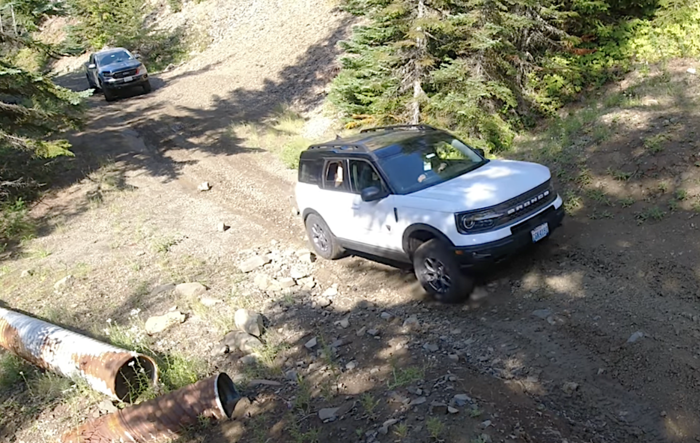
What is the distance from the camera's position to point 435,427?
13.6 feet

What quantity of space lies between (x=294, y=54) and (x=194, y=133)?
684cm

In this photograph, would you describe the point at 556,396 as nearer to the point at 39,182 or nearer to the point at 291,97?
the point at 39,182

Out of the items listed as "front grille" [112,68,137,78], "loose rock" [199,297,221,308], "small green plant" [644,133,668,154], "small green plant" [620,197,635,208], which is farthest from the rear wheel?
"small green plant" [620,197,635,208]

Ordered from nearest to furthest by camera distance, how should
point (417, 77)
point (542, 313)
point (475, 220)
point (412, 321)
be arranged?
point (542, 313) < point (475, 220) < point (412, 321) < point (417, 77)

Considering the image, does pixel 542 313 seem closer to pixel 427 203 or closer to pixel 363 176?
pixel 427 203

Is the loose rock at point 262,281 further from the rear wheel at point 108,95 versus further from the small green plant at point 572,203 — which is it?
the rear wheel at point 108,95

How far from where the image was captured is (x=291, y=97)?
19.0 m

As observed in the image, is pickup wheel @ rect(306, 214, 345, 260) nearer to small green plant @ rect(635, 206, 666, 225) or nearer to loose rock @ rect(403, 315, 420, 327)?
loose rock @ rect(403, 315, 420, 327)

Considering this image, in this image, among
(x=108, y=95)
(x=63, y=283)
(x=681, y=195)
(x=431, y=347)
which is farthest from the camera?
(x=108, y=95)

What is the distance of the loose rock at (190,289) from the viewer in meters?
7.68

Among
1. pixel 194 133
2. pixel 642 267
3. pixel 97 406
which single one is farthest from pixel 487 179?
pixel 194 133

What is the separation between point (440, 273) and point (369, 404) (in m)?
1.98

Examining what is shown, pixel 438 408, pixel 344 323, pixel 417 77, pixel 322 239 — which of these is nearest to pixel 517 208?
pixel 344 323

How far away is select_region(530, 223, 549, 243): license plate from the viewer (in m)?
6.11
